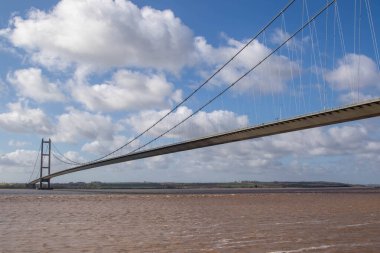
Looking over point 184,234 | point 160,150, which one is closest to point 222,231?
point 184,234

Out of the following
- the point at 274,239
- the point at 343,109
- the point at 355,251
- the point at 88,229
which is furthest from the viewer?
the point at 343,109

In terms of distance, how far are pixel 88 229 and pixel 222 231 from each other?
3.98 meters

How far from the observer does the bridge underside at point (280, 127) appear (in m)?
35.5

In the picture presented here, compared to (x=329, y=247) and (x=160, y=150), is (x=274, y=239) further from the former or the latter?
(x=160, y=150)

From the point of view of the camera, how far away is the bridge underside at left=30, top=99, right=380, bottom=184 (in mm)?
35531

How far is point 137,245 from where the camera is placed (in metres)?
10.5

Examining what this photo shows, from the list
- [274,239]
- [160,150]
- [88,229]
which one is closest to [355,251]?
[274,239]

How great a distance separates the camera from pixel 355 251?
30.7 ft

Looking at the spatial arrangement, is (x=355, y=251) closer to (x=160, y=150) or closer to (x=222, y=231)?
(x=222, y=231)

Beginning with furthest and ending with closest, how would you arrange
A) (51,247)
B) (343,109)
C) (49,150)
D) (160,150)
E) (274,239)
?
(49,150) → (160,150) → (343,109) → (274,239) → (51,247)

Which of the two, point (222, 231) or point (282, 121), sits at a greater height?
point (282, 121)

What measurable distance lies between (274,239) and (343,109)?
26796 millimetres

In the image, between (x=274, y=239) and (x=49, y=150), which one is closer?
(x=274, y=239)

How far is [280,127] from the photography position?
145ft
